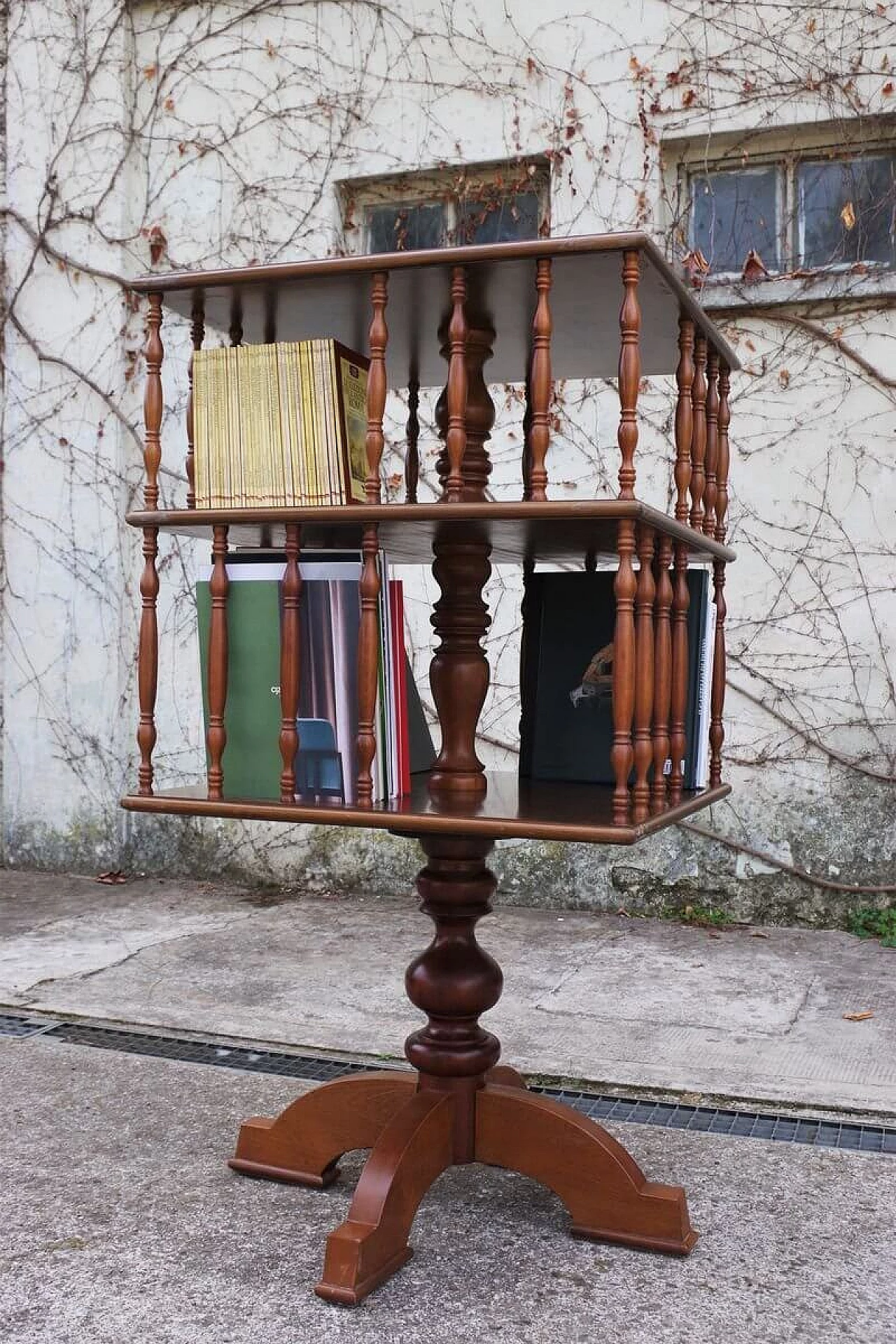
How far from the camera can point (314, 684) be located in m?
2.04

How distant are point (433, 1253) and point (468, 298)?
1.49 meters

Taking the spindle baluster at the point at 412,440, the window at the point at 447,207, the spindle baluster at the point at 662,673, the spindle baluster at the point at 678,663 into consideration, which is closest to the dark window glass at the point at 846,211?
the window at the point at 447,207

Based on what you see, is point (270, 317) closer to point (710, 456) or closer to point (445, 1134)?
point (710, 456)

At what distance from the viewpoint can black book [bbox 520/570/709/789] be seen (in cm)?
240

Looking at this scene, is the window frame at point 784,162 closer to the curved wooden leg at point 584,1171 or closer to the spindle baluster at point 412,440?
the spindle baluster at point 412,440

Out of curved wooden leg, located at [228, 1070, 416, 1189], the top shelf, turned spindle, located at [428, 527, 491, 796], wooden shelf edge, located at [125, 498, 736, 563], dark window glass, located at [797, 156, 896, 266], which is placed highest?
dark window glass, located at [797, 156, 896, 266]

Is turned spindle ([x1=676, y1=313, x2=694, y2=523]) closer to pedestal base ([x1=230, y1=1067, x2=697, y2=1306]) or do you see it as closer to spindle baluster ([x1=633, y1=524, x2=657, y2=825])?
spindle baluster ([x1=633, y1=524, x2=657, y2=825])

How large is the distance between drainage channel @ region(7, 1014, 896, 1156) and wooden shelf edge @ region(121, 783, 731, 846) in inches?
34.3

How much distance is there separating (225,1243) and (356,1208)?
0.27 metres

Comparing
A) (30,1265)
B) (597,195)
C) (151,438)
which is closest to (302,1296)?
(30,1265)

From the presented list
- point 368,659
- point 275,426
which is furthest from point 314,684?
point 275,426

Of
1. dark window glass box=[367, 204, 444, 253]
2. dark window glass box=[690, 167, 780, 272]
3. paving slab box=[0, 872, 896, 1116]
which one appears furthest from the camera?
dark window glass box=[367, 204, 444, 253]

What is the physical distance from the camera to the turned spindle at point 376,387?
1.89 meters

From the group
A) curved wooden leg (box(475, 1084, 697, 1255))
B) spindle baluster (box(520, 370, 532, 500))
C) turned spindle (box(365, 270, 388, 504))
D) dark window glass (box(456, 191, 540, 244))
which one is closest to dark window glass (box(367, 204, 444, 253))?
dark window glass (box(456, 191, 540, 244))
